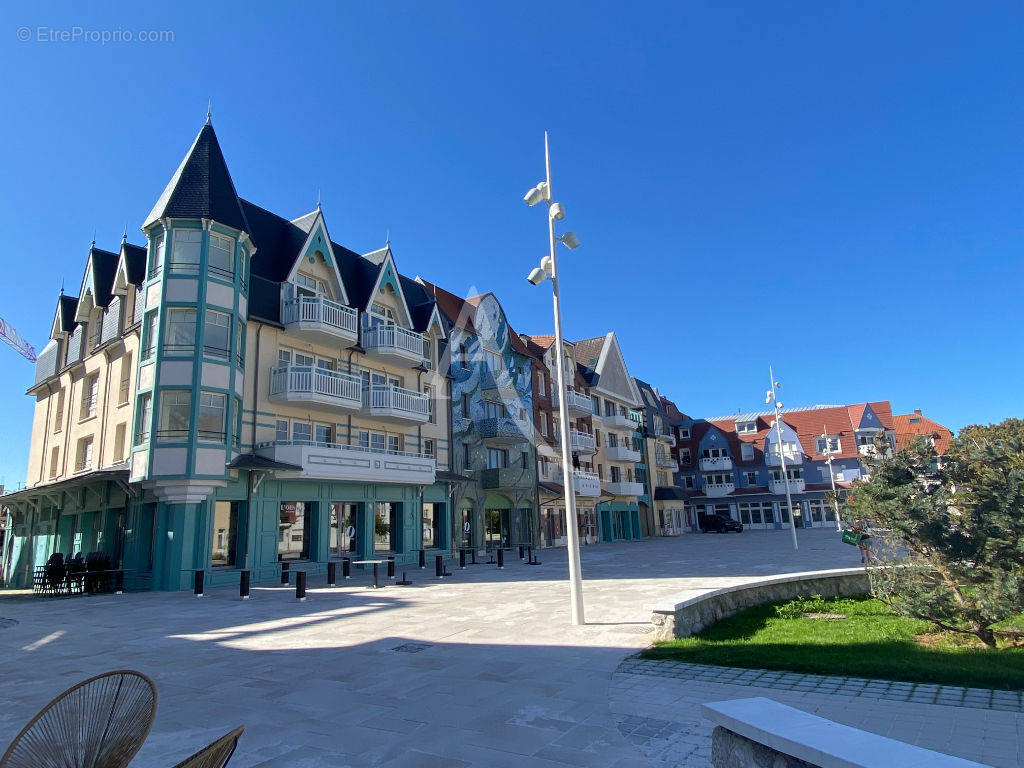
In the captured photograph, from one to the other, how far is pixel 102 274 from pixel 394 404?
13.5 m

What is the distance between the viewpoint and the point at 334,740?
17.9 feet

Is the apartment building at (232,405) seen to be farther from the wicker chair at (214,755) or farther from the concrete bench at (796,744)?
the concrete bench at (796,744)

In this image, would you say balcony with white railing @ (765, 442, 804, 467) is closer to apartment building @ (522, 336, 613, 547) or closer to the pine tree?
apartment building @ (522, 336, 613, 547)

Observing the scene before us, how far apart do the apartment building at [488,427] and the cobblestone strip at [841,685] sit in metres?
22.0

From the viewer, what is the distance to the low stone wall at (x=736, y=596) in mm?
9078

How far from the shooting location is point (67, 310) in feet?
96.4

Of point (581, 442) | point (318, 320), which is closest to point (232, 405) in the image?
point (318, 320)

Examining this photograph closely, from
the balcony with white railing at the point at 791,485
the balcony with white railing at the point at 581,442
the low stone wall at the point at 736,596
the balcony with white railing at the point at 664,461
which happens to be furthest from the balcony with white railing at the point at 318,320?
the balcony with white railing at the point at 791,485

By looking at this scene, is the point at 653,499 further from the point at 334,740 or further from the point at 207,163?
the point at 334,740

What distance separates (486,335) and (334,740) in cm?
2968

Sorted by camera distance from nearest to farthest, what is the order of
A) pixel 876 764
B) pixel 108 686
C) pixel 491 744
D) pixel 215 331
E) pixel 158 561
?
pixel 876 764 → pixel 108 686 → pixel 491 744 → pixel 158 561 → pixel 215 331

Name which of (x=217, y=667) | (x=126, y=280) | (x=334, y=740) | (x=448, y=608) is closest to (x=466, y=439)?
(x=126, y=280)

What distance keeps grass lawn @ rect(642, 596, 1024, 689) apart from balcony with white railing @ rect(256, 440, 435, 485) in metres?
15.3

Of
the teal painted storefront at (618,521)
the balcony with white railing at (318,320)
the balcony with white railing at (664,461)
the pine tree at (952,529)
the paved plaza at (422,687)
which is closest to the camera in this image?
the paved plaza at (422,687)
